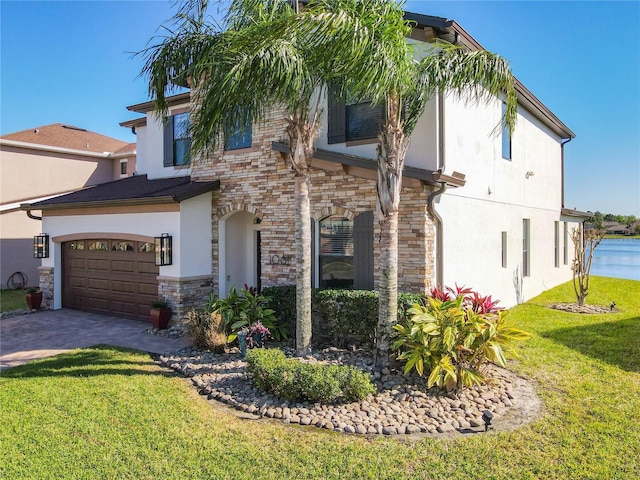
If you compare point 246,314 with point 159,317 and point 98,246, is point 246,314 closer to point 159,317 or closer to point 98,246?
point 159,317

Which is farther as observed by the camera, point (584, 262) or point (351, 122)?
point (584, 262)

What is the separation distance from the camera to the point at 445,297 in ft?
25.0

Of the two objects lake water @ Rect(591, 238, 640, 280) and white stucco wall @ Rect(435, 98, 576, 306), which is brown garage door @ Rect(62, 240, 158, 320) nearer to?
white stucco wall @ Rect(435, 98, 576, 306)

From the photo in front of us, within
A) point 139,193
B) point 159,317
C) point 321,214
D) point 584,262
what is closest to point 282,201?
point 321,214

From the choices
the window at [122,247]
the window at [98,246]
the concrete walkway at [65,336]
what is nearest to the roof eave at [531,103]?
the concrete walkway at [65,336]

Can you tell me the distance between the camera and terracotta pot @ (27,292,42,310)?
44.5 feet

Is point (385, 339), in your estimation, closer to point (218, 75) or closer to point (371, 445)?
point (371, 445)

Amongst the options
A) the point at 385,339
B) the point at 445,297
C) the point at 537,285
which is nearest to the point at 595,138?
the point at 537,285

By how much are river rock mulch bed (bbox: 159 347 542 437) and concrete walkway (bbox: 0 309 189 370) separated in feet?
9.68

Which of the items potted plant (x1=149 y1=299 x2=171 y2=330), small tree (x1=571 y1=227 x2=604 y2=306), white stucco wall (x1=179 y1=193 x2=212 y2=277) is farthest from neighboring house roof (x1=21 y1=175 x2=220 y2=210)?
small tree (x1=571 y1=227 x2=604 y2=306)

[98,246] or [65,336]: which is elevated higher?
[98,246]

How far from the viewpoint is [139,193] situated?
12.2 metres

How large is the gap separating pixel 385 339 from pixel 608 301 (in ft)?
37.2

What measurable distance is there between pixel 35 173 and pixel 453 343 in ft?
74.2
